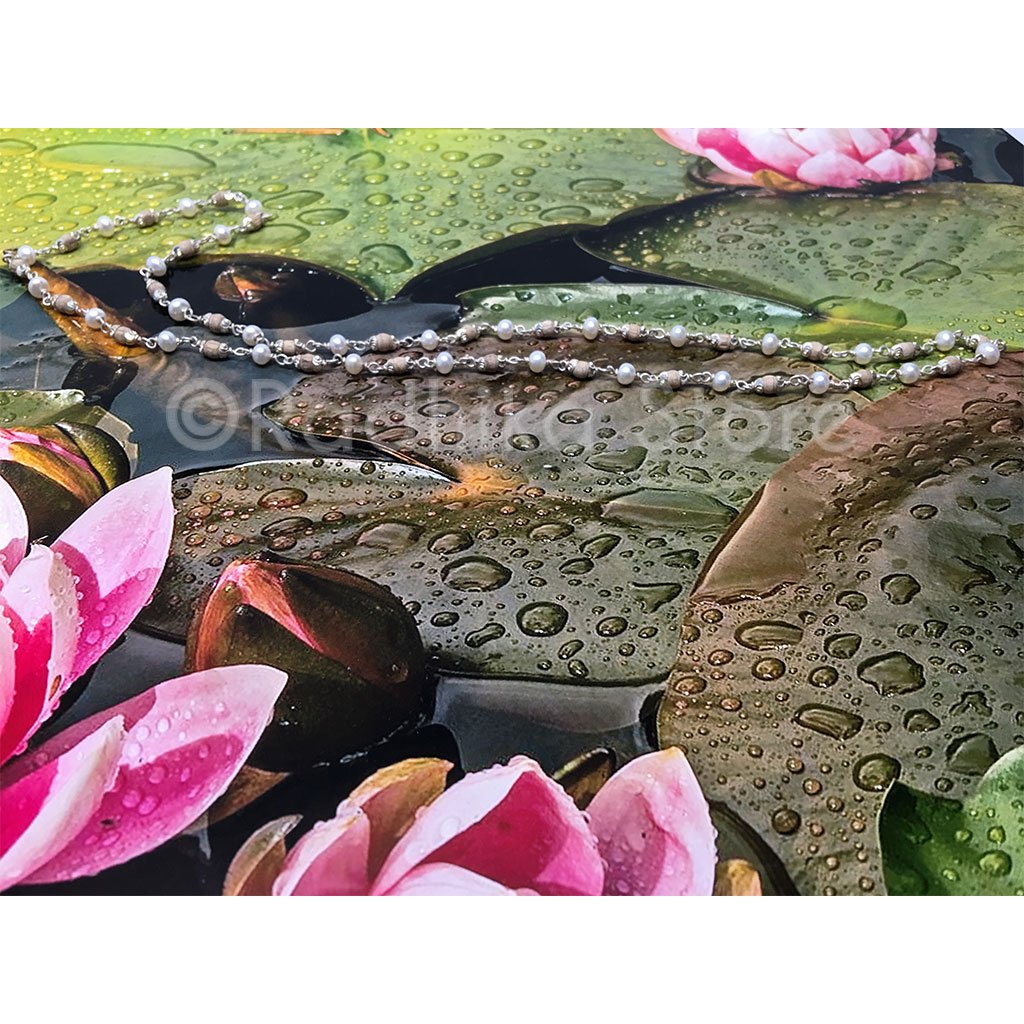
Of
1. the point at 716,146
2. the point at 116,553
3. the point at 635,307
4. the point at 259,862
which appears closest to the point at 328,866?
the point at 259,862

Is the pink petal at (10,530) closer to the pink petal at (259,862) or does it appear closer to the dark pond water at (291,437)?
the dark pond water at (291,437)

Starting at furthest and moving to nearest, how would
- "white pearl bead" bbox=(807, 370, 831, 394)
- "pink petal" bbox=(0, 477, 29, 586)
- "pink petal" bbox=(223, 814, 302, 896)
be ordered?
"white pearl bead" bbox=(807, 370, 831, 394)
"pink petal" bbox=(0, 477, 29, 586)
"pink petal" bbox=(223, 814, 302, 896)

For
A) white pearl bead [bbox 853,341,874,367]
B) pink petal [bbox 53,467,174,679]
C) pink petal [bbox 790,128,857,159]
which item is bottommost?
pink petal [bbox 53,467,174,679]

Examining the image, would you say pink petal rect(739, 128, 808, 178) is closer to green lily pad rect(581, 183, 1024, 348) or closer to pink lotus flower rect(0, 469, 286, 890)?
green lily pad rect(581, 183, 1024, 348)

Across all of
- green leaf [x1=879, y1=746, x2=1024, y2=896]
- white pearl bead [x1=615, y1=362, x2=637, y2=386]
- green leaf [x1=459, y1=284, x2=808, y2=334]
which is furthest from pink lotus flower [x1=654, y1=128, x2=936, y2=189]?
green leaf [x1=879, y1=746, x2=1024, y2=896]

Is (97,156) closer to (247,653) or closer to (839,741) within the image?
(247,653)

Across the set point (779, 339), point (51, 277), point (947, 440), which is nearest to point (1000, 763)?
point (947, 440)
